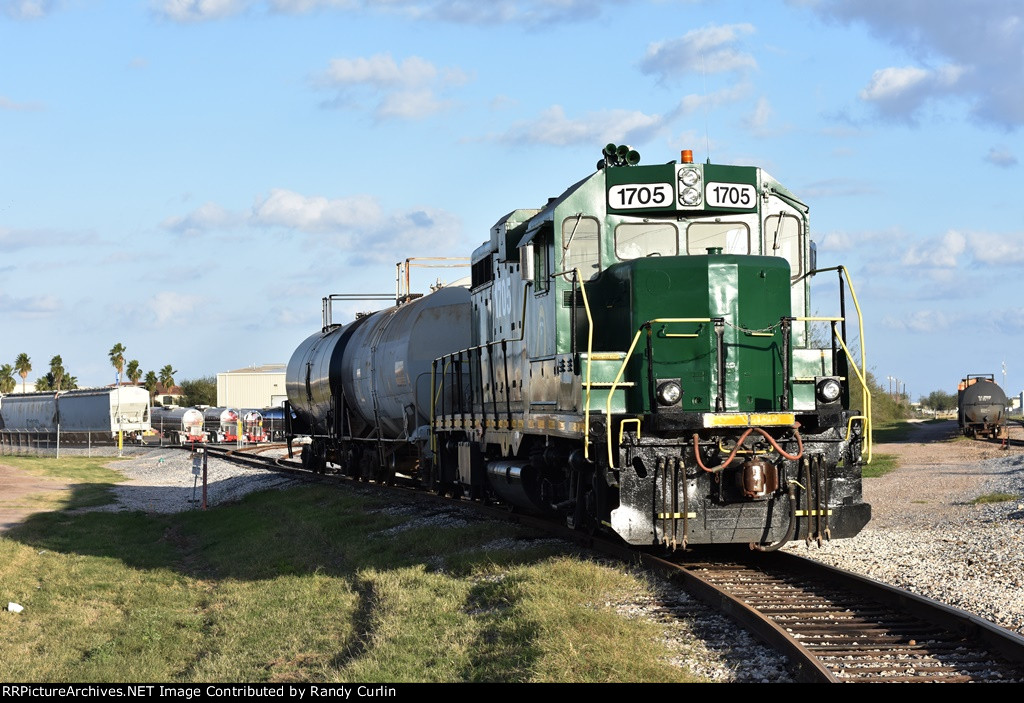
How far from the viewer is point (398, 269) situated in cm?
2453

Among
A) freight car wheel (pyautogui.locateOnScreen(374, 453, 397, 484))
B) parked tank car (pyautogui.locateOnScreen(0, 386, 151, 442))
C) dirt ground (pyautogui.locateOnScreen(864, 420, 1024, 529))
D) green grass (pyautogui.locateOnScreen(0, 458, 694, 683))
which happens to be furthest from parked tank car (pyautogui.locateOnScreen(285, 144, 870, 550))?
parked tank car (pyautogui.locateOnScreen(0, 386, 151, 442))

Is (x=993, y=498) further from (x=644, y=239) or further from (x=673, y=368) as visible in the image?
(x=673, y=368)

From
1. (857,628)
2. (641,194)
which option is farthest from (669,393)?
(857,628)

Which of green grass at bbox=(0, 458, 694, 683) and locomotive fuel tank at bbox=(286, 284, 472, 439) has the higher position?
locomotive fuel tank at bbox=(286, 284, 472, 439)

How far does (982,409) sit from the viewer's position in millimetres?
48531

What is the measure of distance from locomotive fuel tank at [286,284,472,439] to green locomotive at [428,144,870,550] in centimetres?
692

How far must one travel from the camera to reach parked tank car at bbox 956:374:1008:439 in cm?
4847

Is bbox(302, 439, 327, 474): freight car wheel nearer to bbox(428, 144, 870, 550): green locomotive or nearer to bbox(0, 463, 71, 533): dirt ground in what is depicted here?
bbox(0, 463, 71, 533): dirt ground

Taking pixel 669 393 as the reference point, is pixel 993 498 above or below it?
below

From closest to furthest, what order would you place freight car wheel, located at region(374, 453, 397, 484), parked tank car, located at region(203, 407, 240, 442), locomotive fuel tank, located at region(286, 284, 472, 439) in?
locomotive fuel tank, located at region(286, 284, 472, 439) → freight car wheel, located at region(374, 453, 397, 484) → parked tank car, located at region(203, 407, 240, 442)

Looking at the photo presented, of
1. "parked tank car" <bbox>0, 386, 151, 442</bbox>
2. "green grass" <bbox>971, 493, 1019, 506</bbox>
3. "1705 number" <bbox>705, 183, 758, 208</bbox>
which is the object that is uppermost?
"1705 number" <bbox>705, 183, 758, 208</bbox>

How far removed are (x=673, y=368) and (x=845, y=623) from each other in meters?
3.11

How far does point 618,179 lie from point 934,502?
36.1ft

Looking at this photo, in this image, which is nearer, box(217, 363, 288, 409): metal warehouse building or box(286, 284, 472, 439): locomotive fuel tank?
box(286, 284, 472, 439): locomotive fuel tank
